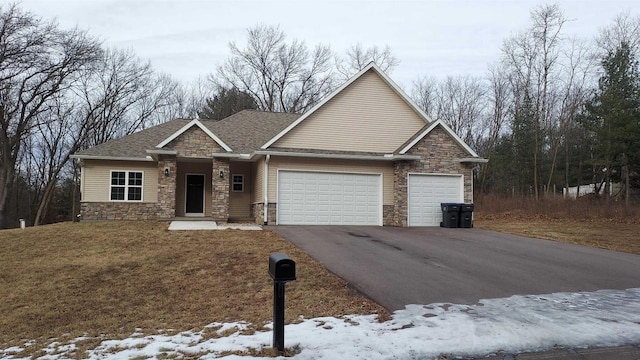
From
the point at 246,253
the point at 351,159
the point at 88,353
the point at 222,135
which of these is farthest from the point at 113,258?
the point at 222,135

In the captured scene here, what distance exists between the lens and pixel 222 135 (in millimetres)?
21156

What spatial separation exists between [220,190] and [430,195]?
844cm

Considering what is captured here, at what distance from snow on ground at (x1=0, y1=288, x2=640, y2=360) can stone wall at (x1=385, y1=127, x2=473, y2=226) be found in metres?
11.2

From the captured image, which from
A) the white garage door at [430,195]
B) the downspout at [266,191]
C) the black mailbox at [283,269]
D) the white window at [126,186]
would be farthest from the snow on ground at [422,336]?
the white window at [126,186]

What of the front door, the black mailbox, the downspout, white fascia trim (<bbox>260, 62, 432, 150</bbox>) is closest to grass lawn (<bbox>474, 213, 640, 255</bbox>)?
white fascia trim (<bbox>260, 62, 432, 150</bbox>)

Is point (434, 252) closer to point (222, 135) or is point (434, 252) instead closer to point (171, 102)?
point (222, 135)

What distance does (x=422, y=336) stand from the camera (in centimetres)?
509

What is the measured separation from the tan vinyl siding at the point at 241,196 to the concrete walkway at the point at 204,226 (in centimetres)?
250

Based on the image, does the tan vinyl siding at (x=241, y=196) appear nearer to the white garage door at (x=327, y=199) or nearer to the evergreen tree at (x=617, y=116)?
the white garage door at (x=327, y=199)

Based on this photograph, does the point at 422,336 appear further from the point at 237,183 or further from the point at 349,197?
the point at 237,183

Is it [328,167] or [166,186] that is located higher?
[328,167]

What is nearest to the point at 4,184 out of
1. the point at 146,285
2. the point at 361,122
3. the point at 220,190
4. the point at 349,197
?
the point at 220,190

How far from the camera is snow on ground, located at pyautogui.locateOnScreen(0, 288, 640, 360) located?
15.6ft

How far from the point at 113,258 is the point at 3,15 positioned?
77.2ft
